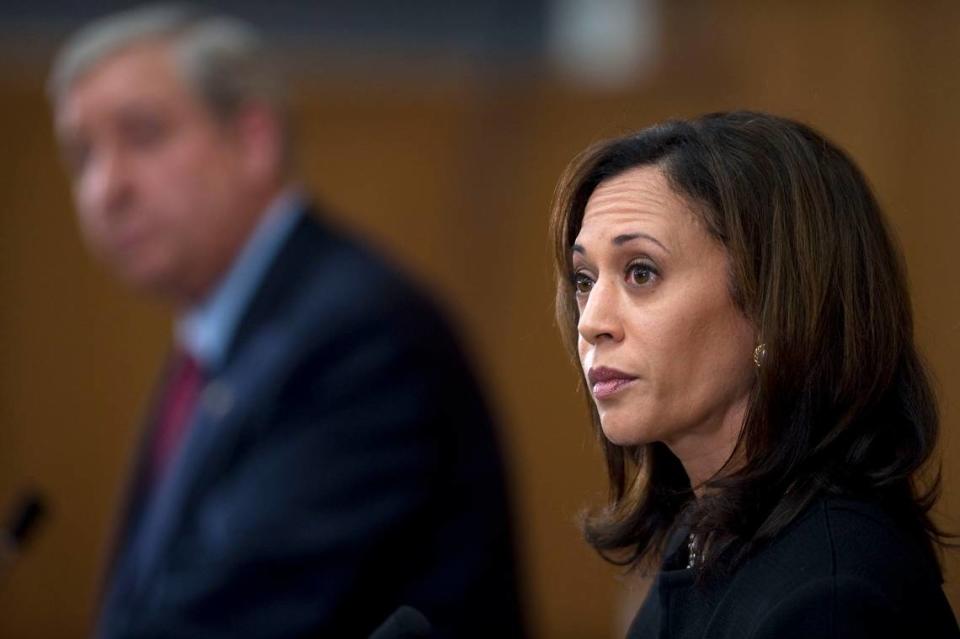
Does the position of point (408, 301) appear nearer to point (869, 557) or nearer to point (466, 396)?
point (466, 396)

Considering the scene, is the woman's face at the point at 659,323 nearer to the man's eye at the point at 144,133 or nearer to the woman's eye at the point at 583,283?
the woman's eye at the point at 583,283

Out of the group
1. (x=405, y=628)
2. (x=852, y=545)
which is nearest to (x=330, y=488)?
(x=405, y=628)

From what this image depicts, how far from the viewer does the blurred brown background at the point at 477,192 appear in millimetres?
5430

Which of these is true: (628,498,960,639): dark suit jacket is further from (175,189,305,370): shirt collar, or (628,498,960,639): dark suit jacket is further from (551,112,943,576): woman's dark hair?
(175,189,305,370): shirt collar

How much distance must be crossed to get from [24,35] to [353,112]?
1.29 metres

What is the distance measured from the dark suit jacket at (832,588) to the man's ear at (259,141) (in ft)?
5.76

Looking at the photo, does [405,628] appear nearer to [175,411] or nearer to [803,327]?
[803,327]

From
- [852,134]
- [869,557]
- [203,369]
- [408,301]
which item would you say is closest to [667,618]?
[869,557]

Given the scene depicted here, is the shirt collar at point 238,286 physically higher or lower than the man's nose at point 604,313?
lower

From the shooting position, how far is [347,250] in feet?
8.54

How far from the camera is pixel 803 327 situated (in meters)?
1.24

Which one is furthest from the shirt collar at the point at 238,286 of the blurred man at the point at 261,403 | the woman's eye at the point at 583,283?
the woman's eye at the point at 583,283

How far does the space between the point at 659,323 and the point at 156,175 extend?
5.77 ft

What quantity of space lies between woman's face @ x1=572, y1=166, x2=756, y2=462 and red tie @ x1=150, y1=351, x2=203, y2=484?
153 centimetres
